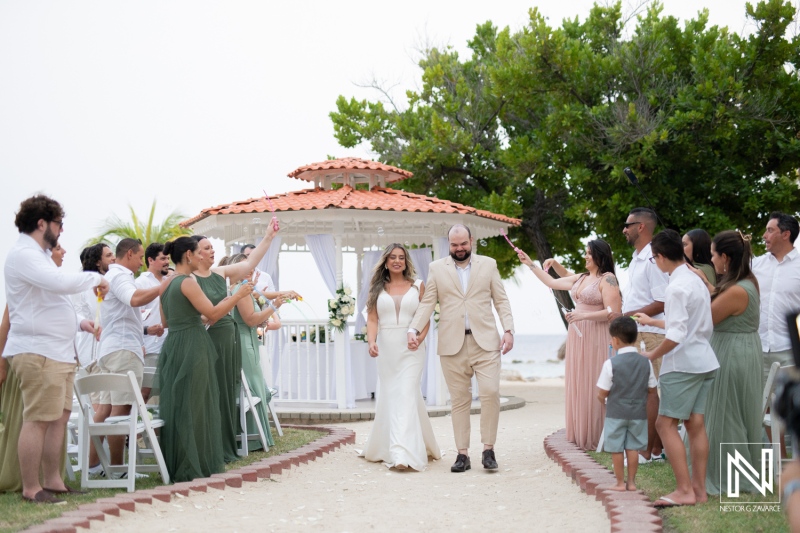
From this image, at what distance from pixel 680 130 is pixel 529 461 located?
10734 mm

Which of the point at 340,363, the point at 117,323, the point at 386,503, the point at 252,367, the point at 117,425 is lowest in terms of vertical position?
the point at 386,503

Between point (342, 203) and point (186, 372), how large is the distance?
278 inches

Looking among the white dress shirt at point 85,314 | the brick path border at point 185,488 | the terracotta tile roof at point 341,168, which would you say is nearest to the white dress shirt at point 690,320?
the brick path border at point 185,488

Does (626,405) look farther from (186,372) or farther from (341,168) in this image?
(341,168)

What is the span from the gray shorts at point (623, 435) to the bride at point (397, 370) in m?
2.45

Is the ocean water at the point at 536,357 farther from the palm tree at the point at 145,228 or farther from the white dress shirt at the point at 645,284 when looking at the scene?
the white dress shirt at the point at 645,284

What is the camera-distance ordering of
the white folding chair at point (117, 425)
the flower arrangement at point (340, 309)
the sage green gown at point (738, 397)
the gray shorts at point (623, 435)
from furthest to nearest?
the flower arrangement at point (340, 309), the white folding chair at point (117, 425), the gray shorts at point (623, 435), the sage green gown at point (738, 397)

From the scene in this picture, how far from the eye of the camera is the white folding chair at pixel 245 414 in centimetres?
857

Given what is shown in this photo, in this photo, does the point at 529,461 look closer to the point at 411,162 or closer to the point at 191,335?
the point at 191,335

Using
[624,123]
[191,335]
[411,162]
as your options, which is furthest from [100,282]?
[411,162]

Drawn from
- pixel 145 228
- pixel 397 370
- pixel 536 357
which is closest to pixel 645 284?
pixel 397 370

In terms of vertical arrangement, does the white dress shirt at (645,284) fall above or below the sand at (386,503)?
Answer: above

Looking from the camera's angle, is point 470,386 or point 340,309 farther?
point 340,309

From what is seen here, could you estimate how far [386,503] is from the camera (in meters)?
6.71
